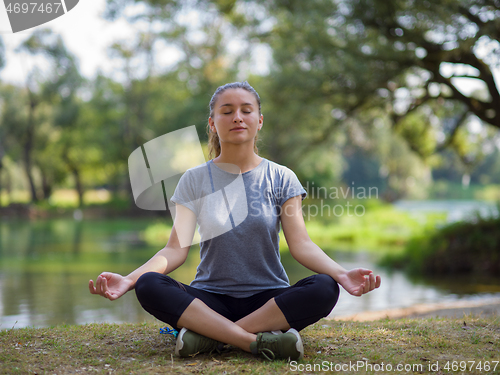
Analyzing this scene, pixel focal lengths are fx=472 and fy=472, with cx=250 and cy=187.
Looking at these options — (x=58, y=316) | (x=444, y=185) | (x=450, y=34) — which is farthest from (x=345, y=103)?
(x=444, y=185)

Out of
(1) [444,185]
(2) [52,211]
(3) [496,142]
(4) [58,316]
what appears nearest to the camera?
(4) [58,316]

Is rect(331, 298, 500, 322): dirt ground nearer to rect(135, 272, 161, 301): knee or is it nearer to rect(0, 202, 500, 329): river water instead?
rect(0, 202, 500, 329): river water

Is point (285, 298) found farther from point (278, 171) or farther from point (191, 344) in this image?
point (278, 171)

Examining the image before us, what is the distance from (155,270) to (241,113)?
1.00m

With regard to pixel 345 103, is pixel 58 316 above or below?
below

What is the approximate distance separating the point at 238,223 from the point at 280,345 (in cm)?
68

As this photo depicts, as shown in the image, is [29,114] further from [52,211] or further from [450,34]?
[450,34]

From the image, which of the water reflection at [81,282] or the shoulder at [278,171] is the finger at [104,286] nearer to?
the shoulder at [278,171]

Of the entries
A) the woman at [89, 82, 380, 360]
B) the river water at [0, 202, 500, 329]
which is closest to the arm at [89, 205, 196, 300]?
the woman at [89, 82, 380, 360]

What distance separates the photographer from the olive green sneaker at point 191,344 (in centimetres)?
238

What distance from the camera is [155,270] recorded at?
2.55 metres

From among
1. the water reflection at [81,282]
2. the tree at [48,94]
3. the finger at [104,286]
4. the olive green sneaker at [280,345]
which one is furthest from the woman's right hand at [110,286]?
the tree at [48,94]

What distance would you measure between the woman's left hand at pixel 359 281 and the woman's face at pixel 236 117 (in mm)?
953

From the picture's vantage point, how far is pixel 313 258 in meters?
2.56
